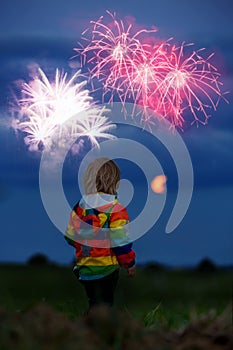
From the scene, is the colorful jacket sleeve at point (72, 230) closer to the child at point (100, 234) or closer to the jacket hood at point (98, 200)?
the child at point (100, 234)

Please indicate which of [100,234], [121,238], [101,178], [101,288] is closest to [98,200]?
[101,178]

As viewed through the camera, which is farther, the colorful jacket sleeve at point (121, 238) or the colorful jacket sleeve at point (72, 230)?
the colorful jacket sleeve at point (72, 230)

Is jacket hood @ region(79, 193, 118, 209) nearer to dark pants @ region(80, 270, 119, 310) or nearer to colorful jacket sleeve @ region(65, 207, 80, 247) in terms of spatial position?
colorful jacket sleeve @ region(65, 207, 80, 247)

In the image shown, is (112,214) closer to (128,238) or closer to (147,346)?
(128,238)

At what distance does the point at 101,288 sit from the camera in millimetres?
8336

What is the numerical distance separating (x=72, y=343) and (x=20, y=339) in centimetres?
48

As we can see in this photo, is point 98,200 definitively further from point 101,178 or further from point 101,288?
point 101,288

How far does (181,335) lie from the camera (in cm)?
548

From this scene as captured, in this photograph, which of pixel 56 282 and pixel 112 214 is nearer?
pixel 112 214

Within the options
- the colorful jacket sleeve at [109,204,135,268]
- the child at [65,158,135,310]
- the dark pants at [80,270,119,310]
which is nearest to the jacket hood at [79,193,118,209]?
the child at [65,158,135,310]

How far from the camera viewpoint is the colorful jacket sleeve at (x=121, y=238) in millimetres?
8070

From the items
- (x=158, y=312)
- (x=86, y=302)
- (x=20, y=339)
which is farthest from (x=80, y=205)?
(x=20, y=339)

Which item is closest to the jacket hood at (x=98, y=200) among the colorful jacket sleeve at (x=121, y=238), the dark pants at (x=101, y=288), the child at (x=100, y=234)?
the child at (x=100, y=234)

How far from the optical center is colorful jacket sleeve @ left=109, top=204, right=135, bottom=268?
8.07 m
